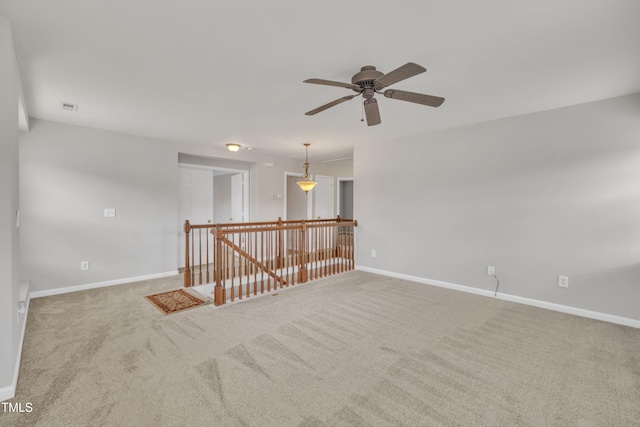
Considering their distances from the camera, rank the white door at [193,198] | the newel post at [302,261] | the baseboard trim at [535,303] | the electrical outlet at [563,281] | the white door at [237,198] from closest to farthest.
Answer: the baseboard trim at [535,303]
the electrical outlet at [563,281]
the newel post at [302,261]
the white door at [193,198]
the white door at [237,198]

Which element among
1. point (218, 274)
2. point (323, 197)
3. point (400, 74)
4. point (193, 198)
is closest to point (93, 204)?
point (193, 198)

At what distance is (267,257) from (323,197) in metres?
3.96

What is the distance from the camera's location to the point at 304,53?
7.16 ft

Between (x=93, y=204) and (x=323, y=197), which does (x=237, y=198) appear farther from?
(x=93, y=204)

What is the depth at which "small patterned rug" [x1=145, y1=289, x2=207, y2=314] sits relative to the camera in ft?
11.2

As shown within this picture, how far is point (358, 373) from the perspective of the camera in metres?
2.14

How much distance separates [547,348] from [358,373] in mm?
1818

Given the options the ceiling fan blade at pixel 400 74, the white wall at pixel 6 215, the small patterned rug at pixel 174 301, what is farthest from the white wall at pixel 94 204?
the ceiling fan blade at pixel 400 74

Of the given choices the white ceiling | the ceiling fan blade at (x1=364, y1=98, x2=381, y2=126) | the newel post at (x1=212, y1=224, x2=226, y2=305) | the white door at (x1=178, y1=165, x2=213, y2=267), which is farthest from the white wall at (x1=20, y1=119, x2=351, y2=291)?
the ceiling fan blade at (x1=364, y1=98, x2=381, y2=126)

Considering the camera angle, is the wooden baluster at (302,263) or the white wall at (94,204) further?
the wooden baluster at (302,263)

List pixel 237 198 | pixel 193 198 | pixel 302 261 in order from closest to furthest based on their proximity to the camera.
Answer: pixel 302 261
pixel 193 198
pixel 237 198

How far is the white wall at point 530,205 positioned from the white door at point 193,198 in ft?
12.5

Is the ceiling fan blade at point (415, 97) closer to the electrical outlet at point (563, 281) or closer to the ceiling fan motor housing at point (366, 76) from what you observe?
the ceiling fan motor housing at point (366, 76)

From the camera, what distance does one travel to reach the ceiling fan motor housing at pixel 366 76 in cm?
222
